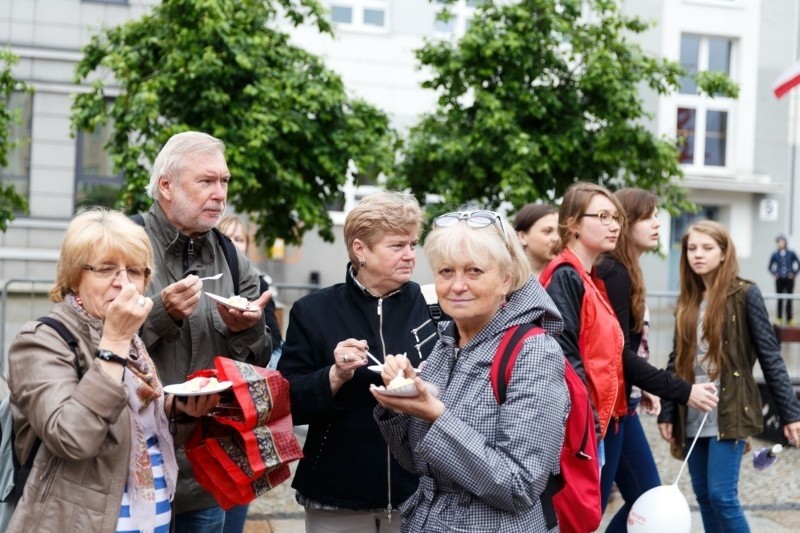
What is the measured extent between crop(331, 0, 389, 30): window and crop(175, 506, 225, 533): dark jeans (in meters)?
19.6

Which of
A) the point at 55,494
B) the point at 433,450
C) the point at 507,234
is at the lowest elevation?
the point at 55,494

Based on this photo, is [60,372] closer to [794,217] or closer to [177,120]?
[177,120]

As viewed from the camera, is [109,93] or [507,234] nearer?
[507,234]

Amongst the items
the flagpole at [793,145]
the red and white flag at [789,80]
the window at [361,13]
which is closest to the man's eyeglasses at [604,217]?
the red and white flag at [789,80]

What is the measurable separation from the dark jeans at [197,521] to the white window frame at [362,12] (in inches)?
764

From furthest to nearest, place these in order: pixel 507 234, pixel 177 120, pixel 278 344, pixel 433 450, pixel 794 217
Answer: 1. pixel 794 217
2. pixel 177 120
3. pixel 278 344
4. pixel 507 234
5. pixel 433 450

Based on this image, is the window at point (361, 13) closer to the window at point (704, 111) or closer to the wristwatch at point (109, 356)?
the window at point (704, 111)

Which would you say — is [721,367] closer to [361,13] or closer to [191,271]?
[191,271]

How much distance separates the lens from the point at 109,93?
1952 centimetres

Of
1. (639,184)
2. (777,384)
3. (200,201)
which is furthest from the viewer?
(639,184)

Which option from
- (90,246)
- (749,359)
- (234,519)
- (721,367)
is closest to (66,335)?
(90,246)

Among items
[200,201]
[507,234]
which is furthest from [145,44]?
[507,234]

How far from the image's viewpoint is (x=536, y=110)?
1220 centimetres

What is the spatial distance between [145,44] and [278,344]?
21.7ft
